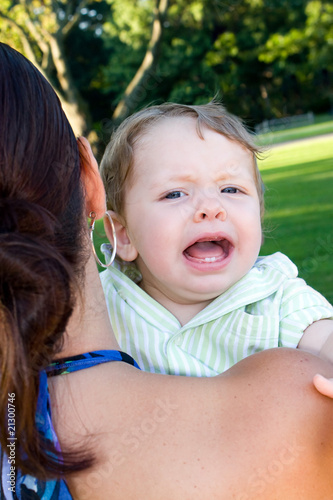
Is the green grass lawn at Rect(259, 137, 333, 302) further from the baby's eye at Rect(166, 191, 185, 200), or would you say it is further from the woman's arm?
the woman's arm

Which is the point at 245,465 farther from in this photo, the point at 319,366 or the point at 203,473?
the point at 319,366

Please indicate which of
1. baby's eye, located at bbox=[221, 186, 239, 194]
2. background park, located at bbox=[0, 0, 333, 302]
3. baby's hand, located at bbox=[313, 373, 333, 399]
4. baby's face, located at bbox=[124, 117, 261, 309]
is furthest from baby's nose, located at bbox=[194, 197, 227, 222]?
background park, located at bbox=[0, 0, 333, 302]

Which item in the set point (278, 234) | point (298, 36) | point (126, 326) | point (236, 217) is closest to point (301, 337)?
point (236, 217)

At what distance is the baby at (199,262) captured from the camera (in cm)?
185

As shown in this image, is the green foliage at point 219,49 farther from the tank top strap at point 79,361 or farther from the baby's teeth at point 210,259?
the tank top strap at point 79,361

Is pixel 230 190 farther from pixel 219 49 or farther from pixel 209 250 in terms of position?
pixel 219 49

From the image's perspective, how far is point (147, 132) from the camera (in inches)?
82.5

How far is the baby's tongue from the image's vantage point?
193cm

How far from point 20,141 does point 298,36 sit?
4095 centimetres

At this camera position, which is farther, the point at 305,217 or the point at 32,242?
the point at 305,217

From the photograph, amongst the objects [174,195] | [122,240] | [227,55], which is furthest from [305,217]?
[227,55]

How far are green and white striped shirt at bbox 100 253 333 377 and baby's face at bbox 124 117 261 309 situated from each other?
8 cm

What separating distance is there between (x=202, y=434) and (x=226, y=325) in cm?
70

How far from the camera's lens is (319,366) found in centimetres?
128
